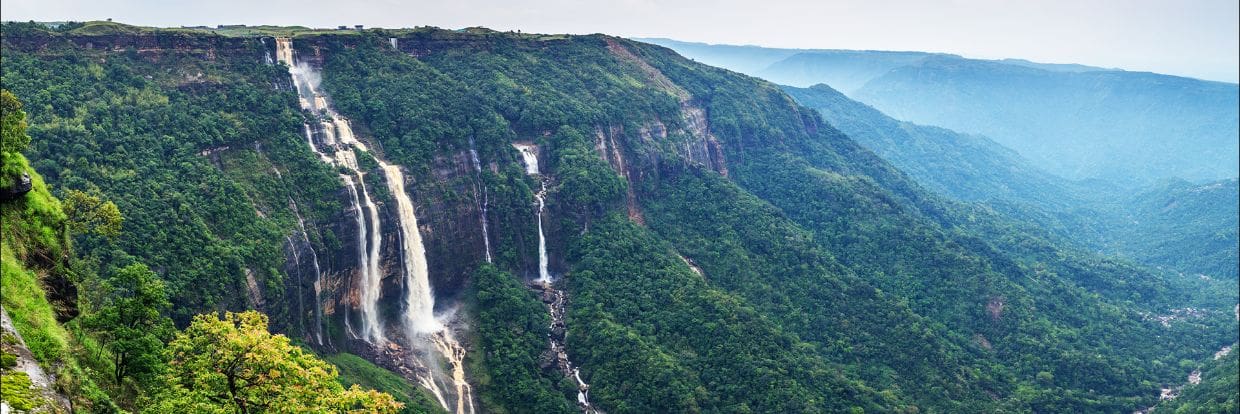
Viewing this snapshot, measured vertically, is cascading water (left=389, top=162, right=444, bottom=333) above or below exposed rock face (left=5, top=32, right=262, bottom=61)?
below

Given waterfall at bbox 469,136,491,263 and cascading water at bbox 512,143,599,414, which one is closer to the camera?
cascading water at bbox 512,143,599,414

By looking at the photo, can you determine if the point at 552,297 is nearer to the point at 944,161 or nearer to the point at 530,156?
the point at 530,156

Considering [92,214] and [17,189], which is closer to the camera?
[17,189]

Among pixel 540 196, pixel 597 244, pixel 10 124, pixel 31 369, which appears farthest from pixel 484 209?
pixel 31 369

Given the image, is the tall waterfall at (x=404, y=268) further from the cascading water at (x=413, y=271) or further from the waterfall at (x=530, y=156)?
the waterfall at (x=530, y=156)

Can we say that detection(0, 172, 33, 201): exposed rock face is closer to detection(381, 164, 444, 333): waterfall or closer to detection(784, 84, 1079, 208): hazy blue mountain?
detection(381, 164, 444, 333): waterfall

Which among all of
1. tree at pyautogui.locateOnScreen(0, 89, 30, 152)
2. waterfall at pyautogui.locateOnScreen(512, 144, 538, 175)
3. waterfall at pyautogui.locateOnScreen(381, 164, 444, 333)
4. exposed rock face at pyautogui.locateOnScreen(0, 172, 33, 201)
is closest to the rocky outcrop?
exposed rock face at pyautogui.locateOnScreen(0, 172, 33, 201)
